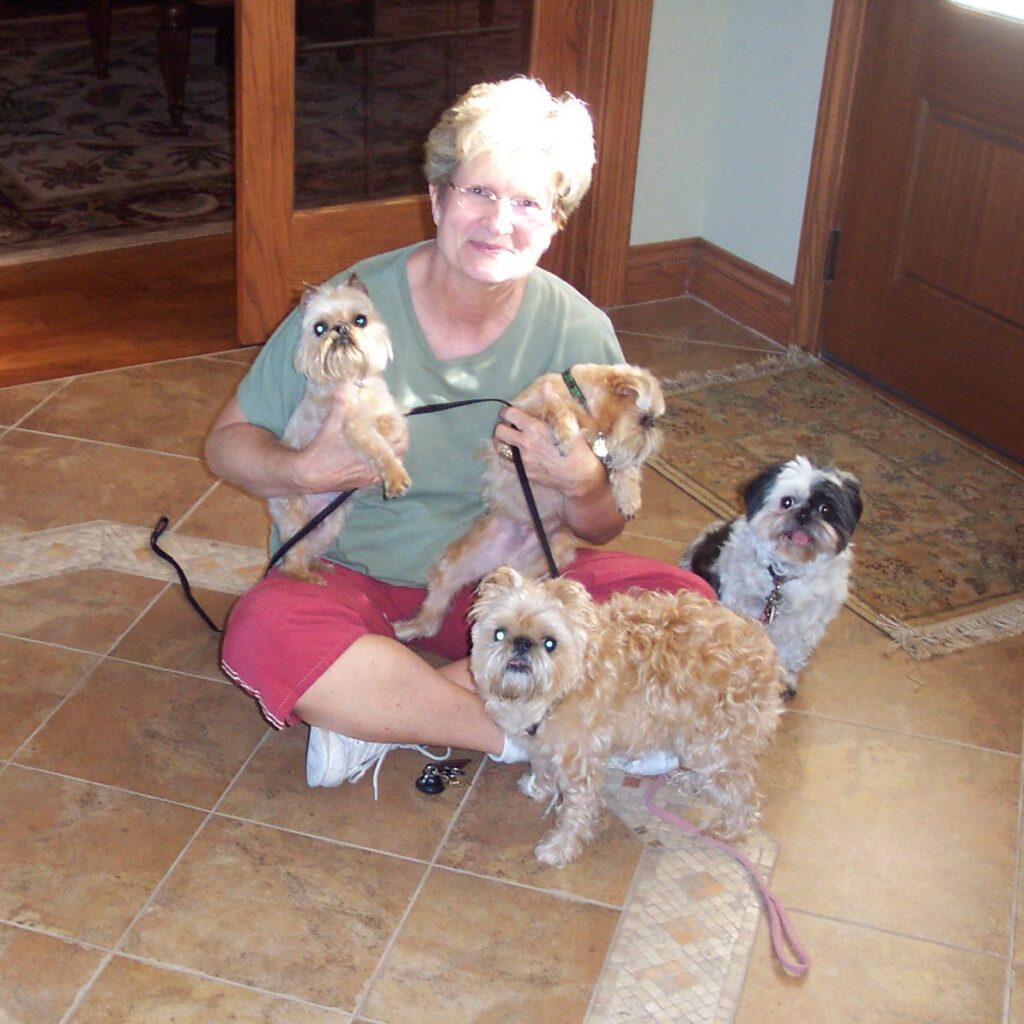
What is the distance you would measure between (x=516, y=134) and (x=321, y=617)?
0.89m

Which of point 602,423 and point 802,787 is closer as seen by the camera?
point 602,423

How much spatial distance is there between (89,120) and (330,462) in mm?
4381

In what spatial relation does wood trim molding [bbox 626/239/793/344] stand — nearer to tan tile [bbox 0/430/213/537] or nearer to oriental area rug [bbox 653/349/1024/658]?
oriental area rug [bbox 653/349/1024/658]

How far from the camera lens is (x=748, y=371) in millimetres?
4375

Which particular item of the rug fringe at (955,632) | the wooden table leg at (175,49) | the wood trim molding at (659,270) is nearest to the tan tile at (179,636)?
the rug fringe at (955,632)

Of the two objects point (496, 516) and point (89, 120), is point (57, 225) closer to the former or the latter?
point (89, 120)

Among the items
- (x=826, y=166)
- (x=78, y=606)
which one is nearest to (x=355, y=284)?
(x=78, y=606)

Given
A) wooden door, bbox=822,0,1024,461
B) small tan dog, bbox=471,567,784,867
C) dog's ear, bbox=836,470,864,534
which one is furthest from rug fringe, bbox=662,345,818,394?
small tan dog, bbox=471,567,784,867

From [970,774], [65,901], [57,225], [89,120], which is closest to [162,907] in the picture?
[65,901]

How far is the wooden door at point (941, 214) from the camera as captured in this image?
147 inches

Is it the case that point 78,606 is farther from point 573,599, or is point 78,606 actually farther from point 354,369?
point 573,599

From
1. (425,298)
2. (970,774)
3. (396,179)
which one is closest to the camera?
(425,298)

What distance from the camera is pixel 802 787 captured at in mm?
2680

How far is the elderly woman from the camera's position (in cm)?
235
